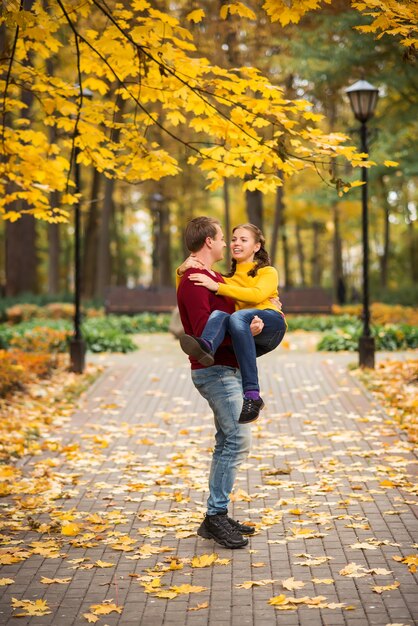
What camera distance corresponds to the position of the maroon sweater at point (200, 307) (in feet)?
19.1

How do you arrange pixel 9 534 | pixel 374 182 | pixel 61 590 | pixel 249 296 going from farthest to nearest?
1. pixel 374 182
2. pixel 9 534
3. pixel 249 296
4. pixel 61 590

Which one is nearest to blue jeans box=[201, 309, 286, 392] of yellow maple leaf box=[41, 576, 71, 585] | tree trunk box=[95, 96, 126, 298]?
yellow maple leaf box=[41, 576, 71, 585]

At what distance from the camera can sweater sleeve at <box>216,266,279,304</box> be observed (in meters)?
5.86

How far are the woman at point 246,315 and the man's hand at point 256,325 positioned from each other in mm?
35

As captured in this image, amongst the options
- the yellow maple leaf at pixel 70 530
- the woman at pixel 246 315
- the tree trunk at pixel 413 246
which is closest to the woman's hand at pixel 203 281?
the woman at pixel 246 315

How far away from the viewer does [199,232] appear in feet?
19.5

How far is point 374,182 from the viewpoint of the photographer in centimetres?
2548

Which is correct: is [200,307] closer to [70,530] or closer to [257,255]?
[257,255]

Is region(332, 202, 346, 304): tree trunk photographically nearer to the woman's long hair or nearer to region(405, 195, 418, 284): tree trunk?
region(405, 195, 418, 284): tree trunk

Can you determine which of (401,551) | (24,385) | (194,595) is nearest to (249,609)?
(194,595)

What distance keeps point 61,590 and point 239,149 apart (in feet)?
13.2

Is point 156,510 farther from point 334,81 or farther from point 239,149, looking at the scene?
point 334,81

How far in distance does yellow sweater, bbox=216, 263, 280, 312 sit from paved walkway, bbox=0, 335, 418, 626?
1.62 meters

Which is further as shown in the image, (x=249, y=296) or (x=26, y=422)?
(x=26, y=422)
